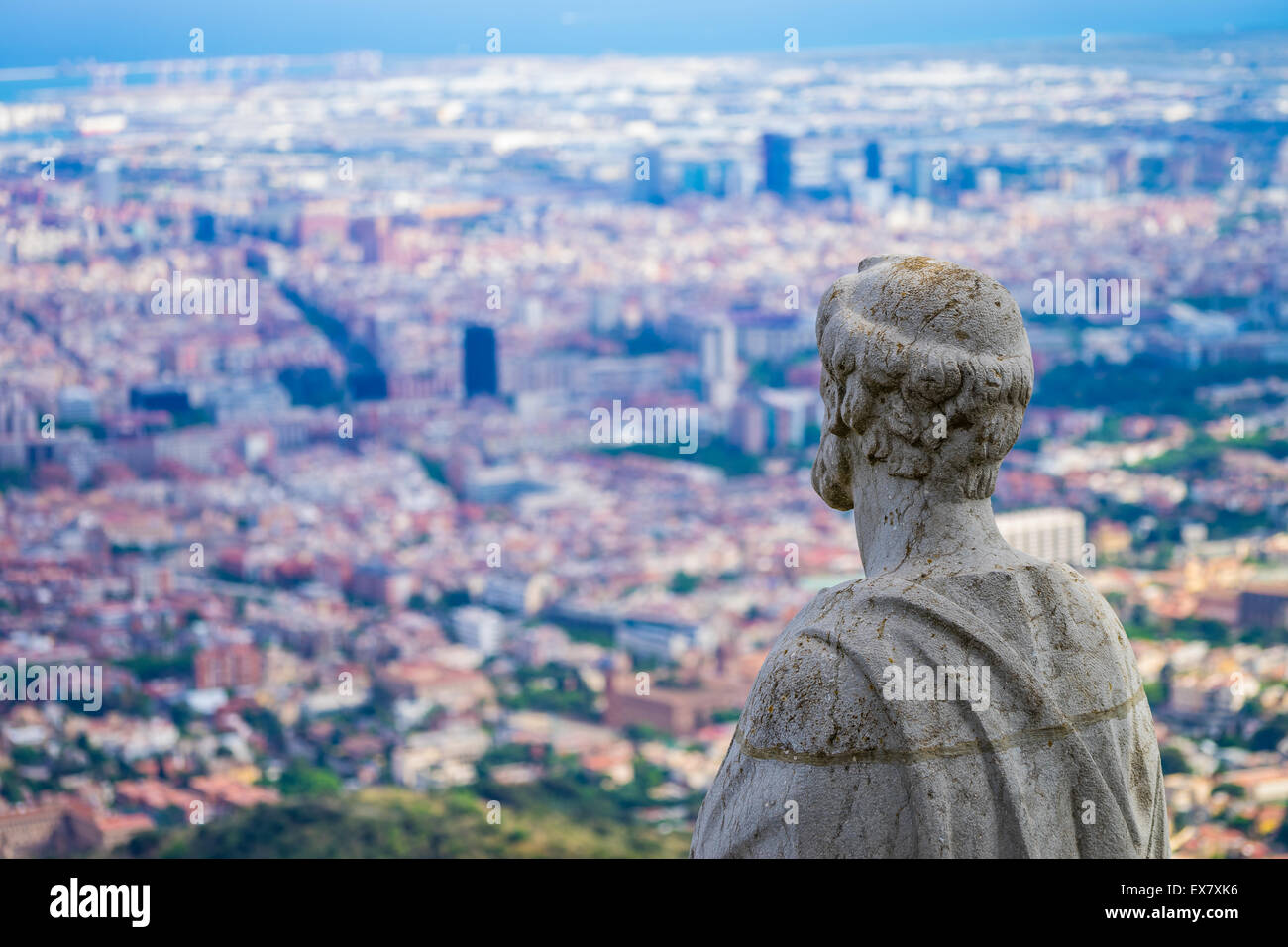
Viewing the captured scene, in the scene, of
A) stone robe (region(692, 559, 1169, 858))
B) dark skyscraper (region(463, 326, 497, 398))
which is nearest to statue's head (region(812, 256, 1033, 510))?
stone robe (region(692, 559, 1169, 858))

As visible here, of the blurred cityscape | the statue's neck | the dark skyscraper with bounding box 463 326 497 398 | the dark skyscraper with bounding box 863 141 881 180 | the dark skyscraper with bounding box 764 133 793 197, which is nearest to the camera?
the statue's neck

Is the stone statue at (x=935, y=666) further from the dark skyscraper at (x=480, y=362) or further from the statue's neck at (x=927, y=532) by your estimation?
the dark skyscraper at (x=480, y=362)

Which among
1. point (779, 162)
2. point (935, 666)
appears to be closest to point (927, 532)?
point (935, 666)

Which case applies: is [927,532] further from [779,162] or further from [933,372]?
[779,162]

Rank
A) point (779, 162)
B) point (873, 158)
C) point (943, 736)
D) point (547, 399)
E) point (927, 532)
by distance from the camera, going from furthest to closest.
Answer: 1. point (779, 162)
2. point (873, 158)
3. point (547, 399)
4. point (927, 532)
5. point (943, 736)

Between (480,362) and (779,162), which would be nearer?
(480,362)

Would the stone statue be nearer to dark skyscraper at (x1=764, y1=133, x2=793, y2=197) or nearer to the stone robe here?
the stone robe

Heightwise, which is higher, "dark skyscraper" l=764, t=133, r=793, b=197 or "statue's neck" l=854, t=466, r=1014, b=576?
"dark skyscraper" l=764, t=133, r=793, b=197

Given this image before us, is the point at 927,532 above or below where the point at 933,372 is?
below
